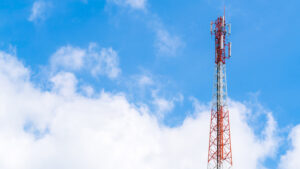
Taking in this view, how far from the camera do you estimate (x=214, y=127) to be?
8419 cm

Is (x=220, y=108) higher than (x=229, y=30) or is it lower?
lower

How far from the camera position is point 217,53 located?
290ft

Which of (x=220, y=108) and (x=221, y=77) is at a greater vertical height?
(x=221, y=77)

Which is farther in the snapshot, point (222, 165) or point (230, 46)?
point (230, 46)

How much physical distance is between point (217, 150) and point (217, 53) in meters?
18.4

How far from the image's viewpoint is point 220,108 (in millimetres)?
84875

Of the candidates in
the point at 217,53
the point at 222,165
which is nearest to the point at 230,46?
the point at 217,53

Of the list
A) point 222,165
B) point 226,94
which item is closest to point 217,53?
point 226,94

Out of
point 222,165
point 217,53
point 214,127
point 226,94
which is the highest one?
point 217,53

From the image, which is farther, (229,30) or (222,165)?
(229,30)

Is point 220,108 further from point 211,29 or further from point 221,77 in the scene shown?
point 211,29

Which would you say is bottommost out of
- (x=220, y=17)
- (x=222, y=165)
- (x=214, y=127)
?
(x=222, y=165)

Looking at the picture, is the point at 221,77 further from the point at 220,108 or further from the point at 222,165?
the point at 222,165

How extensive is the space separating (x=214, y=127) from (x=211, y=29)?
18902mm
